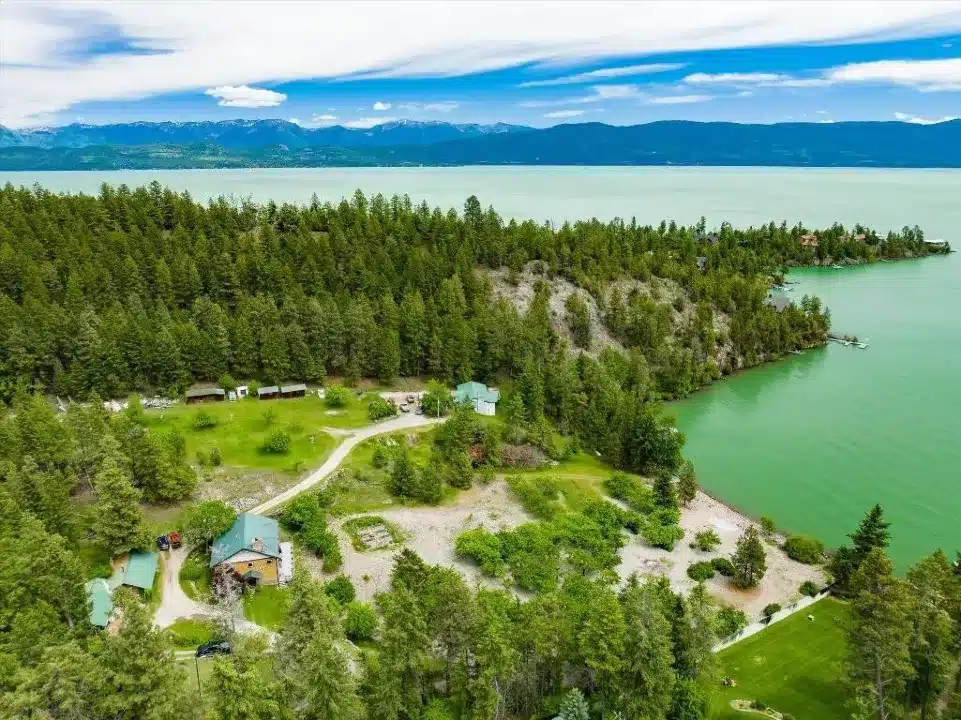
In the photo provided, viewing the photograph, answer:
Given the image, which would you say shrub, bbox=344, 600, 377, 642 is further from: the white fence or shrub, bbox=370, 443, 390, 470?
the white fence

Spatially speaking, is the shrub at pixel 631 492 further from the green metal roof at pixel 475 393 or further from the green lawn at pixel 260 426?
the green lawn at pixel 260 426

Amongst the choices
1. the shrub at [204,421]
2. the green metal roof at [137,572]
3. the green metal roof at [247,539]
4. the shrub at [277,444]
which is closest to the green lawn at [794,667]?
the green metal roof at [247,539]

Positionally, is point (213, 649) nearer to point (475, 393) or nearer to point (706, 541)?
point (706, 541)

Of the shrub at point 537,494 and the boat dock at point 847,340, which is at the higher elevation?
the boat dock at point 847,340

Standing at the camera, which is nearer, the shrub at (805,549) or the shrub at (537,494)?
the shrub at (805,549)

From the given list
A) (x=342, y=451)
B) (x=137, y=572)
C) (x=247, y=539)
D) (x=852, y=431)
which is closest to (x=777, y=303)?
(x=852, y=431)

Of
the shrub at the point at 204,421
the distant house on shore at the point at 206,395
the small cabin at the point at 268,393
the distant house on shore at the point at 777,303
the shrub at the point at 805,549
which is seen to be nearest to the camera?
the shrub at the point at 805,549
